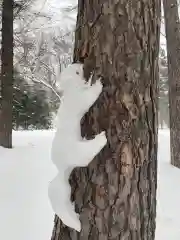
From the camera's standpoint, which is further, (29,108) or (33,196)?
(29,108)

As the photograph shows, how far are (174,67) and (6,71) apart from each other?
142 inches

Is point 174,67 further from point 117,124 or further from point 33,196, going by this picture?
point 117,124

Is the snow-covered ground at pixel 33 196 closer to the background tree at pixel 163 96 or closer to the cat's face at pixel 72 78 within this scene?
the cat's face at pixel 72 78

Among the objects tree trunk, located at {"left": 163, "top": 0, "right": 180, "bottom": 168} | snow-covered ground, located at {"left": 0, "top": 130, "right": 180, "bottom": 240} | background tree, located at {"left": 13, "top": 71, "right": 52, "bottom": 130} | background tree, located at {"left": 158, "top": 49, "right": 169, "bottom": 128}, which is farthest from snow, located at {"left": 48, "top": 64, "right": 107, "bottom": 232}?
background tree, located at {"left": 158, "top": 49, "right": 169, "bottom": 128}

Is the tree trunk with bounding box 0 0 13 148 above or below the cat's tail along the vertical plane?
above

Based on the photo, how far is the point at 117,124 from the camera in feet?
6.48

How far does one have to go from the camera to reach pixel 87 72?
2025 mm

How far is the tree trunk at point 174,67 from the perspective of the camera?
270 inches

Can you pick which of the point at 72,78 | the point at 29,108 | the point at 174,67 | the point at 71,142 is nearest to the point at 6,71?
the point at 174,67

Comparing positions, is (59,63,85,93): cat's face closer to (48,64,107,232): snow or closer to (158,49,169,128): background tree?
(48,64,107,232): snow

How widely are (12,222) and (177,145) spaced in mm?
3875

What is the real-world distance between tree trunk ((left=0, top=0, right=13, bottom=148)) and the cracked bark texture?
638 centimetres

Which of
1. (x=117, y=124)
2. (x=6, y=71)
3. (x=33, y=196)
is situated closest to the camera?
(x=117, y=124)

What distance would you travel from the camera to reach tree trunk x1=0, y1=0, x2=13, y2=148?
8.23 metres
